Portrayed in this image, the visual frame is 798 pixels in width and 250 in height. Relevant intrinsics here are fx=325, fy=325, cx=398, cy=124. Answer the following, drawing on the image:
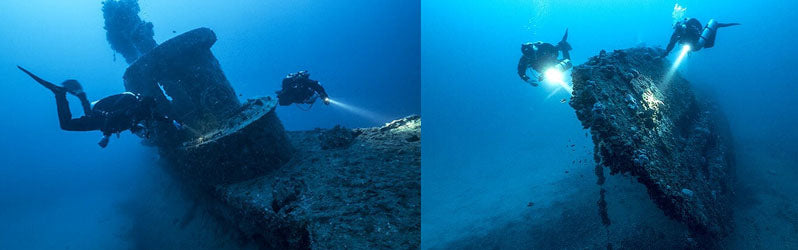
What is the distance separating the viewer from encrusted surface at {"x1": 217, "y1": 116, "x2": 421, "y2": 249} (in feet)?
12.4

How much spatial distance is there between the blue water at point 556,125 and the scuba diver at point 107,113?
29.7ft

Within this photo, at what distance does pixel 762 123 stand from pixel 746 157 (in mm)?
7819

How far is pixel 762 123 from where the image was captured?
48.4ft

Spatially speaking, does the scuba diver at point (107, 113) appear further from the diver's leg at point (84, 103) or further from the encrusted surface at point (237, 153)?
the encrusted surface at point (237, 153)

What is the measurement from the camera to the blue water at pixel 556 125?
7004 millimetres

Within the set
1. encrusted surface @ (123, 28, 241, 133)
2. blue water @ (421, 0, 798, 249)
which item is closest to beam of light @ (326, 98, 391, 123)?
blue water @ (421, 0, 798, 249)

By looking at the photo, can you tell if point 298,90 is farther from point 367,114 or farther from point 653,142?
point 367,114

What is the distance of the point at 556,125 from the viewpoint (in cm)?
4425

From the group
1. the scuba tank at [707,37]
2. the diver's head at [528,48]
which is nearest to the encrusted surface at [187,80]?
the diver's head at [528,48]

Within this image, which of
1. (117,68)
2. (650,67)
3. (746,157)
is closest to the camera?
(650,67)

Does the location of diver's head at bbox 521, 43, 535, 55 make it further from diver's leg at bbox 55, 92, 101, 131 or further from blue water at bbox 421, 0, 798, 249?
diver's leg at bbox 55, 92, 101, 131

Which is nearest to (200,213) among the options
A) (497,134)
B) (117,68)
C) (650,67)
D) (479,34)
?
(650,67)

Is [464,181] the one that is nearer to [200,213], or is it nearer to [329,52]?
[200,213]

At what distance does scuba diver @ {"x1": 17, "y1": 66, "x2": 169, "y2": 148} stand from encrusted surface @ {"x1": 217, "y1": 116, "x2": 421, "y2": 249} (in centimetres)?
292
